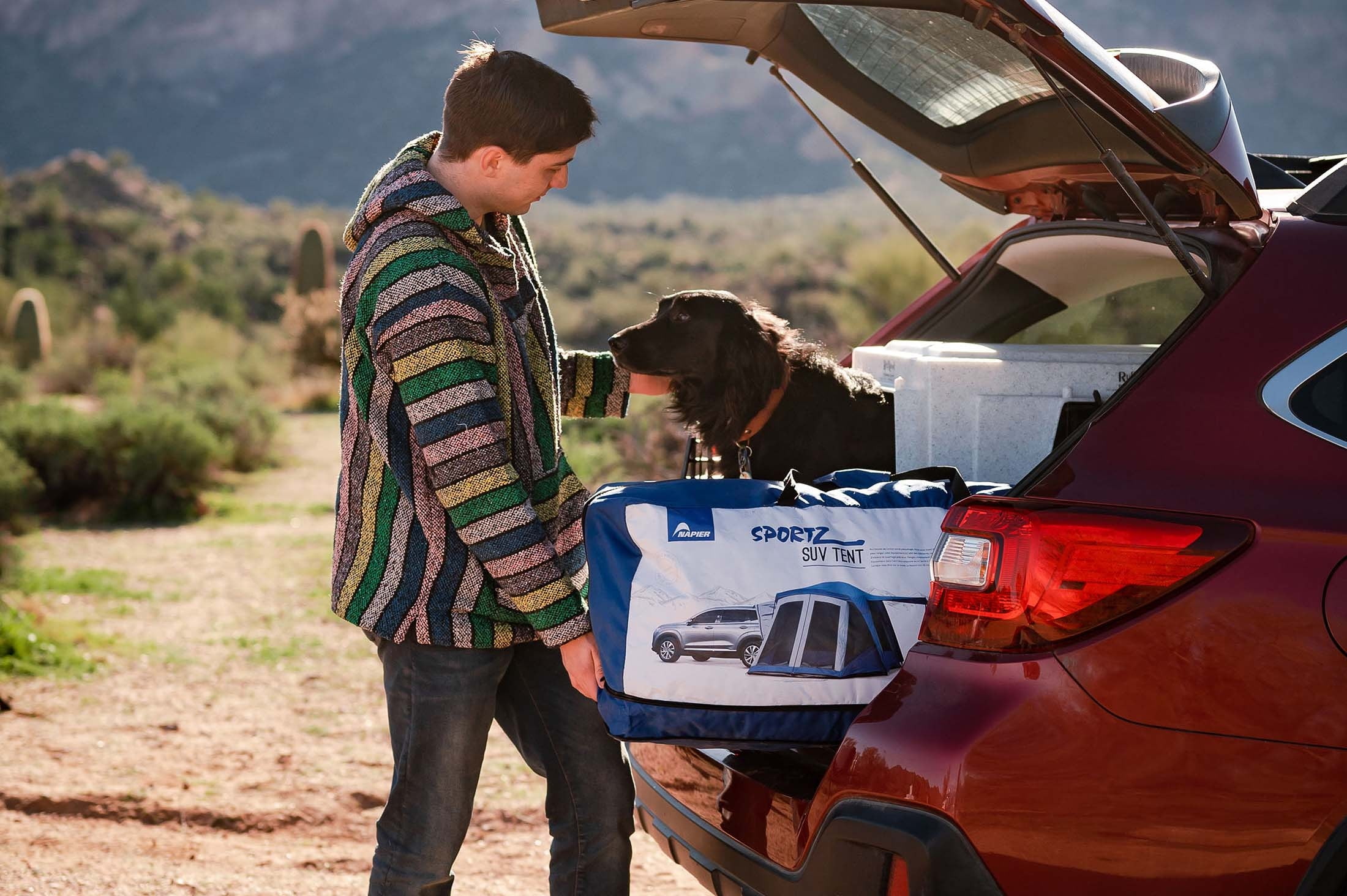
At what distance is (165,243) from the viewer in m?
37.0

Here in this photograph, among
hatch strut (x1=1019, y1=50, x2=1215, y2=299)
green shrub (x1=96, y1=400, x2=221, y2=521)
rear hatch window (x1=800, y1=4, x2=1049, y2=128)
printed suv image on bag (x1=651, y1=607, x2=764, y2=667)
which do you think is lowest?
green shrub (x1=96, y1=400, x2=221, y2=521)

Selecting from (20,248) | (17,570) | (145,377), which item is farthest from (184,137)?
(17,570)

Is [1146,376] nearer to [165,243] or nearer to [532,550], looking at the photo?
[532,550]

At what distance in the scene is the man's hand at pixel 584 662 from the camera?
230 centimetres

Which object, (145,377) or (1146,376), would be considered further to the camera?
(145,377)

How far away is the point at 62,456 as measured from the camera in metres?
9.98

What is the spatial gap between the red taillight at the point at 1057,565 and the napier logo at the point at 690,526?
408mm

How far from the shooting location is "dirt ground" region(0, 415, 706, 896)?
372 cm

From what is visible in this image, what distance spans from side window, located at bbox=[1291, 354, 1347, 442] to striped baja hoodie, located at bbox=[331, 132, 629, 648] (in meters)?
1.25

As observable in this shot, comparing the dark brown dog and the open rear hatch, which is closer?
the open rear hatch

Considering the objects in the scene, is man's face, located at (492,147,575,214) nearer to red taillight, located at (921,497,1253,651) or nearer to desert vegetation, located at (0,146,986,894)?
red taillight, located at (921,497,1253,651)

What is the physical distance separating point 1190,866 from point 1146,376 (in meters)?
0.73

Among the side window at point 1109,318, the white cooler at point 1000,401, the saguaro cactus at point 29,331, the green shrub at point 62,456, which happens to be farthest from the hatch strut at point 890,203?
the saguaro cactus at point 29,331

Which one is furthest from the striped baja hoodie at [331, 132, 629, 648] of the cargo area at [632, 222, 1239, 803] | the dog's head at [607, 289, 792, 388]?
the dog's head at [607, 289, 792, 388]
